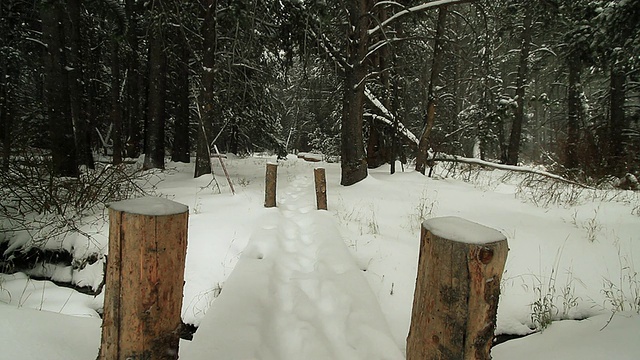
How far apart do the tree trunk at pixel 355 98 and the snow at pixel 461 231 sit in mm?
7024

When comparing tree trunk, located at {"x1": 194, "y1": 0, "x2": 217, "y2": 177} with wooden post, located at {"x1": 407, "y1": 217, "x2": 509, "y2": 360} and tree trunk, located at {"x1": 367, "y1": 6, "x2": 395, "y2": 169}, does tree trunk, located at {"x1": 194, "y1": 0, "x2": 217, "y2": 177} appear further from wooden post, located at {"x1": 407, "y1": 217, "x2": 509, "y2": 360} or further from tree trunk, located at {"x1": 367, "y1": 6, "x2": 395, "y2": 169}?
wooden post, located at {"x1": 407, "y1": 217, "x2": 509, "y2": 360}

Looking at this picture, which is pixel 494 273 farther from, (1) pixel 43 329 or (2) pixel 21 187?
(2) pixel 21 187

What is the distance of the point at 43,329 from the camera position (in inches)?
90.7

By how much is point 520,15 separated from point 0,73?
19500mm

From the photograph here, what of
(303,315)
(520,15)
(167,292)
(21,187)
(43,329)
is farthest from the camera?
(520,15)

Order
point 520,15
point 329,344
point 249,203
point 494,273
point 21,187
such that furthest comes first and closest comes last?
point 520,15 < point 249,203 < point 21,187 < point 329,344 < point 494,273

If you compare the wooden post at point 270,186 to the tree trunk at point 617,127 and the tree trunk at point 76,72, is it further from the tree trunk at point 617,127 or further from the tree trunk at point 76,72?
the tree trunk at point 617,127

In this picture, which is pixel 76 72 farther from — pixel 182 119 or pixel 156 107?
pixel 182 119

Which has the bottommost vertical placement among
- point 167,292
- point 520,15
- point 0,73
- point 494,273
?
point 167,292

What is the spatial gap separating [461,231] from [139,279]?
1707 mm

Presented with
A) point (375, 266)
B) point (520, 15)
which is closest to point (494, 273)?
point (375, 266)

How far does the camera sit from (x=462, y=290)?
1612 mm

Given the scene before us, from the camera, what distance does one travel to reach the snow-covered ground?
2553 mm

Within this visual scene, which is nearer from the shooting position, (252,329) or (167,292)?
(167,292)
